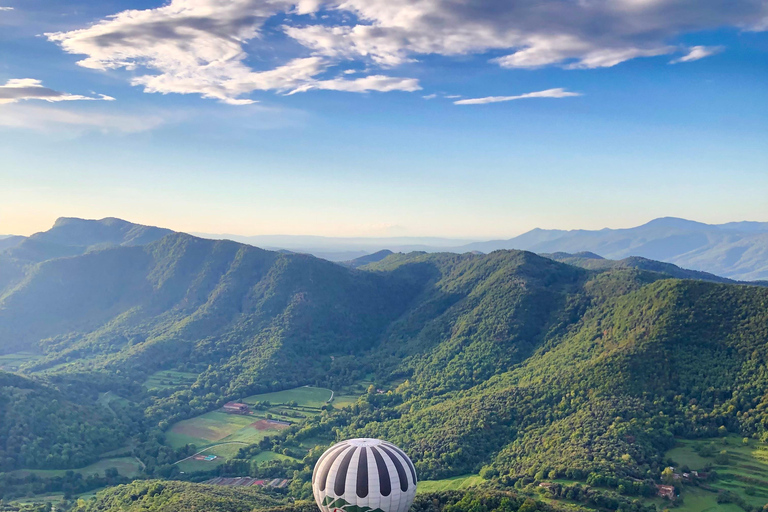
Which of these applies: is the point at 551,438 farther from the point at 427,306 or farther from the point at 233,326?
the point at 233,326

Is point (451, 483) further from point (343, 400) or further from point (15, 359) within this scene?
point (15, 359)

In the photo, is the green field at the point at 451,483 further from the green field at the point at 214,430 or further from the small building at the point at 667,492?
the green field at the point at 214,430

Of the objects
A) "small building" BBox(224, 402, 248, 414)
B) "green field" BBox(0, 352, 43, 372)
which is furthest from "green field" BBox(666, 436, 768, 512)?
"green field" BBox(0, 352, 43, 372)

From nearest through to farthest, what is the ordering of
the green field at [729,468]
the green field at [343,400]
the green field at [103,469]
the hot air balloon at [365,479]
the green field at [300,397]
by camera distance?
the hot air balloon at [365,479], the green field at [729,468], the green field at [103,469], the green field at [343,400], the green field at [300,397]

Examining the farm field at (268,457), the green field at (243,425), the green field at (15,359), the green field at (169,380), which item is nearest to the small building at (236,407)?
the green field at (243,425)

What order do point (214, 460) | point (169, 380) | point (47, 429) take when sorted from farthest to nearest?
point (169, 380)
point (214, 460)
point (47, 429)

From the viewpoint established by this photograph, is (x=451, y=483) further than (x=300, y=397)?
No

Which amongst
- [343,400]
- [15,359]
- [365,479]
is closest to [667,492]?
[365,479]
